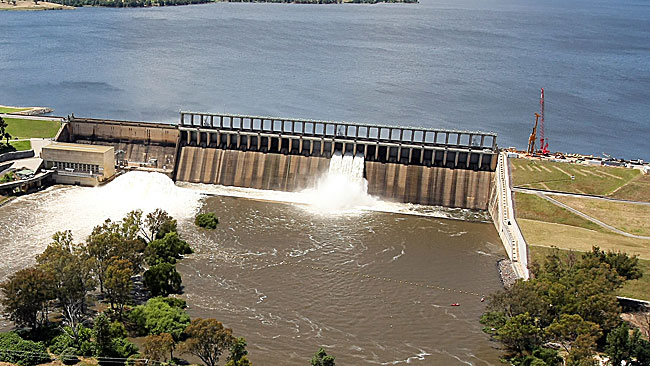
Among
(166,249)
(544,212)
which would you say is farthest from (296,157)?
(544,212)

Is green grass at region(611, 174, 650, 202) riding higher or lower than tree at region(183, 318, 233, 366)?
higher

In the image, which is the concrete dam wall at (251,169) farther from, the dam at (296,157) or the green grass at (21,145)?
the green grass at (21,145)

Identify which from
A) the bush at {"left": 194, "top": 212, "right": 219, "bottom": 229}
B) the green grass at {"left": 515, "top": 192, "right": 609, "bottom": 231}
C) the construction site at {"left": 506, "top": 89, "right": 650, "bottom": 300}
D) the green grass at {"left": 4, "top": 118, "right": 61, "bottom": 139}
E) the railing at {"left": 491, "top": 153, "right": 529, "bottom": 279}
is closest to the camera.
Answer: the railing at {"left": 491, "top": 153, "right": 529, "bottom": 279}

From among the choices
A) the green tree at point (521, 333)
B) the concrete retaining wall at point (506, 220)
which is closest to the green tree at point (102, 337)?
the green tree at point (521, 333)

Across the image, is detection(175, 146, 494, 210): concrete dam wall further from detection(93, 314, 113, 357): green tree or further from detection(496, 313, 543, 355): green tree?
detection(93, 314, 113, 357): green tree

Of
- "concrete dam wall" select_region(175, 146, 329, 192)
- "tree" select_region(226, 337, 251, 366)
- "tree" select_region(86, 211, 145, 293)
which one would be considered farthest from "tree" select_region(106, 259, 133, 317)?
"concrete dam wall" select_region(175, 146, 329, 192)

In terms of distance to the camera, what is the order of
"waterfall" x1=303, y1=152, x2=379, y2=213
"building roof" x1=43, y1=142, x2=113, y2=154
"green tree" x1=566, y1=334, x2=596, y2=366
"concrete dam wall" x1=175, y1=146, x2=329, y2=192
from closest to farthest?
"green tree" x1=566, y1=334, x2=596, y2=366, "waterfall" x1=303, y1=152, x2=379, y2=213, "building roof" x1=43, y1=142, x2=113, y2=154, "concrete dam wall" x1=175, y1=146, x2=329, y2=192

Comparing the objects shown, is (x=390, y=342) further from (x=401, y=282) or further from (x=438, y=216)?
(x=438, y=216)
